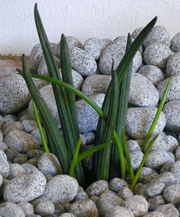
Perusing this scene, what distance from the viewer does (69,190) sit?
98 centimetres

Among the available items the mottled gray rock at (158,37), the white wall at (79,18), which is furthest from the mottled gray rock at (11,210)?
the white wall at (79,18)

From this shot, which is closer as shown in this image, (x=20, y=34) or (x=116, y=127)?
(x=116, y=127)

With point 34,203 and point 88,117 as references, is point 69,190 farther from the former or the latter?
point 88,117

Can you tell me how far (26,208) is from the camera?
0.87 metres

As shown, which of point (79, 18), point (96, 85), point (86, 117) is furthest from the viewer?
point (79, 18)

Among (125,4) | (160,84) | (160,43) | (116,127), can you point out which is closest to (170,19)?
(125,4)

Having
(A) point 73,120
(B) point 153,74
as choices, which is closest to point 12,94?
(A) point 73,120

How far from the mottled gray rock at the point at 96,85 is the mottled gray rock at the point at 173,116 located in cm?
27

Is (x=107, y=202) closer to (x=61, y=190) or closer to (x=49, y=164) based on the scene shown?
(x=61, y=190)

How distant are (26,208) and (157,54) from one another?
1.05 meters

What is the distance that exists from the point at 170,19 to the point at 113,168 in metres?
1.50

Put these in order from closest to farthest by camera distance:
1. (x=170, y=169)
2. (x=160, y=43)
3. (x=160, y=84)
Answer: (x=170, y=169) < (x=160, y=84) < (x=160, y=43)

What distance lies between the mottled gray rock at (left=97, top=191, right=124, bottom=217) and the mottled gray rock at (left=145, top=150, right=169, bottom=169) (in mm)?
A: 236

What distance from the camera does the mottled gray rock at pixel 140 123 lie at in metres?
1.33
